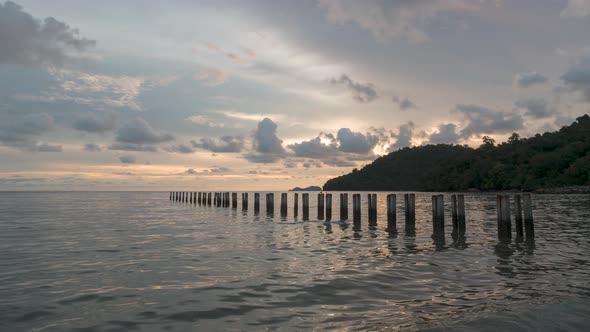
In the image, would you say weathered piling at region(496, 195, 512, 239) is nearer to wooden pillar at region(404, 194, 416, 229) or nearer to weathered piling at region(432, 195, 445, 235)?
weathered piling at region(432, 195, 445, 235)

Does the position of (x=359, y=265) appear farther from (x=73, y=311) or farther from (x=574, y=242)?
(x=574, y=242)

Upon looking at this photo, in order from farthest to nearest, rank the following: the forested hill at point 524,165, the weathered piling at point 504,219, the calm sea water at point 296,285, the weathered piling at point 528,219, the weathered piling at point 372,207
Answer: the forested hill at point 524,165 → the weathered piling at point 372,207 → the weathered piling at point 504,219 → the weathered piling at point 528,219 → the calm sea water at point 296,285

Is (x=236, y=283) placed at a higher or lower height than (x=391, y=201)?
lower

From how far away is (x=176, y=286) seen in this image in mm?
8320

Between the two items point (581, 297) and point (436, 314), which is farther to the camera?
→ point (581, 297)

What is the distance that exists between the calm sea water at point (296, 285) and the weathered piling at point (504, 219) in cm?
77

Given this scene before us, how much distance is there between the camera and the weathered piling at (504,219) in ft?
50.3

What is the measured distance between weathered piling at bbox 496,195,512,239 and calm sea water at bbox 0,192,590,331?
766mm

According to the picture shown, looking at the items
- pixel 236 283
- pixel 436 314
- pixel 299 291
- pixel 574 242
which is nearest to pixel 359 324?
pixel 436 314

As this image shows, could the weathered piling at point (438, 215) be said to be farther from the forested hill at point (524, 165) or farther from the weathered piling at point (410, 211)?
the forested hill at point (524, 165)

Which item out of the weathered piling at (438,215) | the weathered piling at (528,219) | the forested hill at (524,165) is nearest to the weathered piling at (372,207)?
the weathered piling at (438,215)

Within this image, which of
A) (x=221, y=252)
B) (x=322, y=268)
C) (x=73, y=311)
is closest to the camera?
(x=73, y=311)

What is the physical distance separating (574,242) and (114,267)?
15.3 m

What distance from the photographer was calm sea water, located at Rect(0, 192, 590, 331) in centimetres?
599
